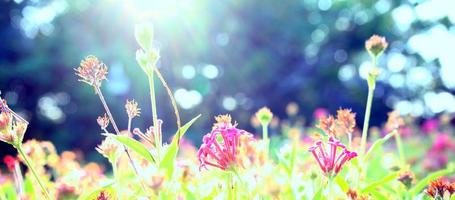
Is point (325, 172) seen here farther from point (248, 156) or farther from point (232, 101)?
point (232, 101)

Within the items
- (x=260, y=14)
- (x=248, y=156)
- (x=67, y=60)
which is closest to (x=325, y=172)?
(x=248, y=156)

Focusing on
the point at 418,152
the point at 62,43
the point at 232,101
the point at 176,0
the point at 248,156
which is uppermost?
the point at 176,0

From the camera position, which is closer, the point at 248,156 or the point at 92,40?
the point at 248,156

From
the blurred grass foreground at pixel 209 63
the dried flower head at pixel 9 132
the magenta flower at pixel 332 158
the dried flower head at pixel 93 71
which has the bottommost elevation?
the magenta flower at pixel 332 158

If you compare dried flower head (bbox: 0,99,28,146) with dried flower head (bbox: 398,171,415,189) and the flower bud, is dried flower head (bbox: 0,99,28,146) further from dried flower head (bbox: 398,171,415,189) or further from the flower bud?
dried flower head (bbox: 398,171,415,189)

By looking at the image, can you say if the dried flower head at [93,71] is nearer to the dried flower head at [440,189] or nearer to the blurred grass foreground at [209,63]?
the dried flower head at [440,189]

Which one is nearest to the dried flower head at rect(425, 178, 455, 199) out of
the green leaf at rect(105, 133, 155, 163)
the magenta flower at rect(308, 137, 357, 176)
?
the magenta flower at rect(308, 137, 357, 176)

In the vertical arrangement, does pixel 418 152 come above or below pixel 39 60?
below

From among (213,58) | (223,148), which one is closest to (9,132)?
(223,148)

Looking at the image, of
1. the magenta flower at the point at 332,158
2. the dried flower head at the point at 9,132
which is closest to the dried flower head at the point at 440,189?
the magenta flower at the point at 332,158

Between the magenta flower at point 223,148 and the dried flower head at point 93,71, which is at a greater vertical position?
the dried flower head at point 93,71
